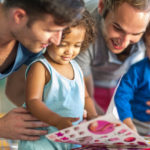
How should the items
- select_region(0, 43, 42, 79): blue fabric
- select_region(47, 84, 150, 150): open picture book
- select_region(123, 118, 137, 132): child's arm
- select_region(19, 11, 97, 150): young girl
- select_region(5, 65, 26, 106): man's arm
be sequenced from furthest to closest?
select_region(5, 65, 26, 106): man's arm, select_region(123, 118, 137, 132): child's arm, select_region(0, 43, 42, 79): blue fabric, select_region(19, 11, 97, 150): young girl, select_region(47, 84, 150, 150): open picture book

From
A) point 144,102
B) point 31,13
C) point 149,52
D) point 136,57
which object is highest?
point 31,13

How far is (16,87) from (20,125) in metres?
0.39

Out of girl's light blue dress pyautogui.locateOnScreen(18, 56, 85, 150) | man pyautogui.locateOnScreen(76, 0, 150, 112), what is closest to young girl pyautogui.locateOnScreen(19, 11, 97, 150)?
girl's light blue dress pyautogui.locateOnScreen(18, 56, 85, 150)

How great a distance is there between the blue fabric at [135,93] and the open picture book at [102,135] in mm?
363

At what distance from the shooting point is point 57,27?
2.61 ft

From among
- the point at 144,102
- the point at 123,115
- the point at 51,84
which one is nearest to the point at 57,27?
the point at 51,84

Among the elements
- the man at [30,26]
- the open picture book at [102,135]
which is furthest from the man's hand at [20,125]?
the open picture book at [102,135]

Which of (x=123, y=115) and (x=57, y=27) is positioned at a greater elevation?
(x=57, y=27)

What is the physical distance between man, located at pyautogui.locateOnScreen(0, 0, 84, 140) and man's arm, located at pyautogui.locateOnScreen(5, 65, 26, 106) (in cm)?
32

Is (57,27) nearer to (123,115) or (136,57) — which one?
(123,115)

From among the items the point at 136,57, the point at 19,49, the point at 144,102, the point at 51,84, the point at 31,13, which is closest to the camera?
the point at 31,13

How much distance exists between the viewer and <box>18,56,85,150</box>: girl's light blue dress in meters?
0.91

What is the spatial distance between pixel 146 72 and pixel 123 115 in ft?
0.77

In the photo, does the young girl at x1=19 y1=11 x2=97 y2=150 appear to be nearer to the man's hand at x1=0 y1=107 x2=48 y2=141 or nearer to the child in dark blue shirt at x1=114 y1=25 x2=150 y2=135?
the man's hand at x1=0 y1=107 x2=48 y2=141
